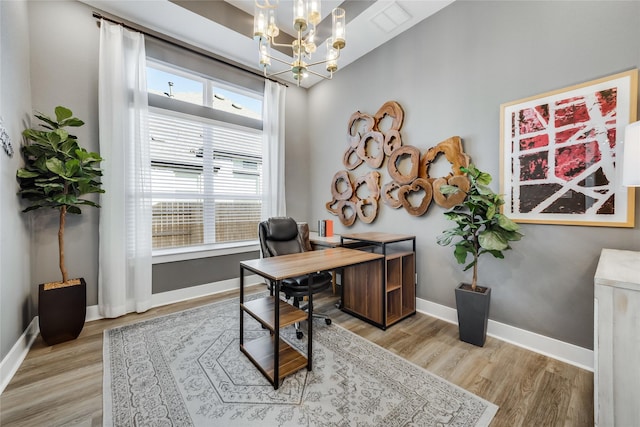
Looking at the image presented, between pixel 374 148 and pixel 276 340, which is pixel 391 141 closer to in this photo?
pixel 374 148

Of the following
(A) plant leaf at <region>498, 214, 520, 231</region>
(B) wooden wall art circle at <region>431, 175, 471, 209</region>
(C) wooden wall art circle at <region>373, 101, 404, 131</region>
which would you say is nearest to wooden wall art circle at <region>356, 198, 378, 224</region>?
(B) wooden wall art circle at <region>431, 175, 471, 209</region>

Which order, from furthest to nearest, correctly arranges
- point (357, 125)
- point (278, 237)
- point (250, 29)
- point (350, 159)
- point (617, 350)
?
1. point (350, 159)
2. point (357, 125)
3. point (250, 29)
4. point (278, 237)
5. point (617, 350)

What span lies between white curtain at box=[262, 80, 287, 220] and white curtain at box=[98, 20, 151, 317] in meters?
1.48

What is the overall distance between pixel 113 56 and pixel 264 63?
1.90 m

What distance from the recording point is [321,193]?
4.20m

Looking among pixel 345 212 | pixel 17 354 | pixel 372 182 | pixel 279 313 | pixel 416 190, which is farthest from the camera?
pixel 345 212

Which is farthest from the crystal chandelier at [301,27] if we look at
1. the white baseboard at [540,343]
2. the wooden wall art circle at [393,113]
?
the white baseboard at [540,343]

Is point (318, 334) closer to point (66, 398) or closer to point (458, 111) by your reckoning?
point (66, 398)

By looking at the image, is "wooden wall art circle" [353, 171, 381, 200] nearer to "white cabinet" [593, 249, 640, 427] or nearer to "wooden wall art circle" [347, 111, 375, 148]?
"wooden wall art circle" [347, 111, 375, 148]

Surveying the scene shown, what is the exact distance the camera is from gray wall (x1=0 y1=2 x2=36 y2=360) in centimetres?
175

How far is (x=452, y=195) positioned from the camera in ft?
8.20

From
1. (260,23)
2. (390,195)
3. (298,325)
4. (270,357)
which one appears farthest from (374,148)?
(270,357)

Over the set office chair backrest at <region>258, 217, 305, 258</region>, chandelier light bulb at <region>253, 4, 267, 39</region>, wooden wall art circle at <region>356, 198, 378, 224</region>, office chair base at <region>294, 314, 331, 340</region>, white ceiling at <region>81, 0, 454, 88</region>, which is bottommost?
office chair base at <region>294, 314, 331, 340</region>

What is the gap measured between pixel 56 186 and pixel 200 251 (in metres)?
1.54
